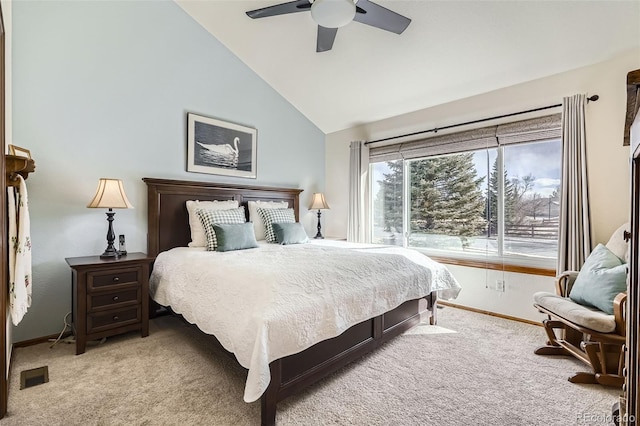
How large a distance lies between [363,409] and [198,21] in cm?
424

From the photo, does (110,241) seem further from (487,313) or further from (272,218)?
(487,313)

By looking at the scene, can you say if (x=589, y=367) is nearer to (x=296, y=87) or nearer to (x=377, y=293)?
(x=377, y=293)

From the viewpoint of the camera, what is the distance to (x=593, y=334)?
6.48ft

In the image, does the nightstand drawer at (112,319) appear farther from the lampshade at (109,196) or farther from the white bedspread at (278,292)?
the lampshade at (109,196)

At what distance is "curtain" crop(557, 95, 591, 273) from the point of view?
2.74 metres

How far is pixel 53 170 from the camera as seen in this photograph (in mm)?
2707

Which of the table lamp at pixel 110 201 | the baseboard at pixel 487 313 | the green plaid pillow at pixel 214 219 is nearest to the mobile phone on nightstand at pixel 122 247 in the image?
the table lamp at pixel 110 201

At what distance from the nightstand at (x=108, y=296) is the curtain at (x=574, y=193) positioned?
3838mm

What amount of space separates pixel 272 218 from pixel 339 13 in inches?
92.6

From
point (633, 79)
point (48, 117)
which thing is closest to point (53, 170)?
point (48, 117)

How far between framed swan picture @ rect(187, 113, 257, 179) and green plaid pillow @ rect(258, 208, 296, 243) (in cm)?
68

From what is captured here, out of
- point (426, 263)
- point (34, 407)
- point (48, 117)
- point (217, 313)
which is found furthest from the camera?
point (426, 263)

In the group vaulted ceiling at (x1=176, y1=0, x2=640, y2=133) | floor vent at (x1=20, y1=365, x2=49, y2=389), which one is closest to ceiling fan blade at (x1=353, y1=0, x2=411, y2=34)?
Answer: vaulted ceiling at (x1=176, y1=0, x2=640, y2=133)

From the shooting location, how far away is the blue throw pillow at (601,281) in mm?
2104
